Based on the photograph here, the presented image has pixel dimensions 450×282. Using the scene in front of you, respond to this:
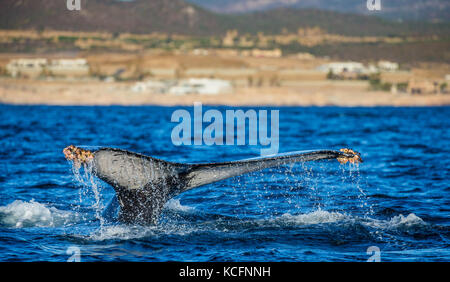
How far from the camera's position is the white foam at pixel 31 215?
1213cm

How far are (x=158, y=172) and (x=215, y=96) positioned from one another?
105m

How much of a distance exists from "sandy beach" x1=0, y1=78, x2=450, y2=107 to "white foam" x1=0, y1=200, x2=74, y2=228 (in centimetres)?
9179

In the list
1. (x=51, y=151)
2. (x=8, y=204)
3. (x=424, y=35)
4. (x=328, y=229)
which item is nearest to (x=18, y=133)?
(x=51, y=151)

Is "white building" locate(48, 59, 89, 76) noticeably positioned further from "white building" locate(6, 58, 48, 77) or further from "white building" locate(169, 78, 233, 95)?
"white building" locate(169, 78, 233, 95)

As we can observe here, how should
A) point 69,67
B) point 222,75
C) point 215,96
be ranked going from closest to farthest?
point 215,96 → point 222,75 → point 69,67

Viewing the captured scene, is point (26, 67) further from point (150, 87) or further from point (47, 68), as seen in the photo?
point (150, 87)

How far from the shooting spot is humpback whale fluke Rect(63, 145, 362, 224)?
8758 millimetres

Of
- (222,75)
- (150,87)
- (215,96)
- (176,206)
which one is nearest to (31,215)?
(176,206)

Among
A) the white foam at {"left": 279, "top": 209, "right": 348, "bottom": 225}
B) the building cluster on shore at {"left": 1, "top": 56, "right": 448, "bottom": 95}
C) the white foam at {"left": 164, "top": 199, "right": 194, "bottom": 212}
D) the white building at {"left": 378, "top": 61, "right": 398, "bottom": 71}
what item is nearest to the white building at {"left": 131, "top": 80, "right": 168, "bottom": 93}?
the building cluster on shore at {"left": 1, "top": 56, "right": 448, "bottom": 95}

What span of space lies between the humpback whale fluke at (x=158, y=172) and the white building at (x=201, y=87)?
105321 mm

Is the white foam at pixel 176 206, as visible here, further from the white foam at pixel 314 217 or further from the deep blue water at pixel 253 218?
the white foam at pixel 314 217

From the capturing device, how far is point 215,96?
114 meters

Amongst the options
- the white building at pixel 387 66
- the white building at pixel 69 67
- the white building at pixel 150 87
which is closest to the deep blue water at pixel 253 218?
the white building at pixel 150 87

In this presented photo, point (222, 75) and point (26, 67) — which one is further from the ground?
point (26, 67)
